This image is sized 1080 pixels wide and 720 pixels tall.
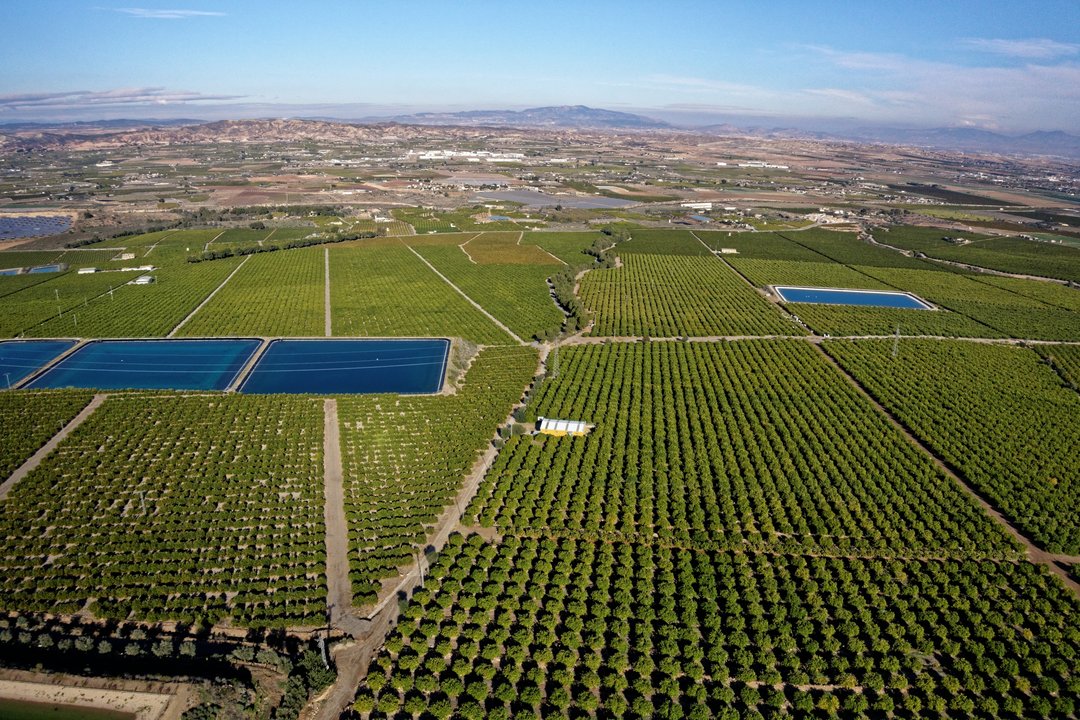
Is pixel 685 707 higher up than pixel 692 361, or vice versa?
pixel 692 361

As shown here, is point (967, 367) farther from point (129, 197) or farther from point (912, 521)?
point (129, 197)

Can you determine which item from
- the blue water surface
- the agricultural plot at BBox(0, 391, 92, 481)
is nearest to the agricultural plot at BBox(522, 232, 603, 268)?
the agricultural plot at BBox(0, 391, 92, 481)

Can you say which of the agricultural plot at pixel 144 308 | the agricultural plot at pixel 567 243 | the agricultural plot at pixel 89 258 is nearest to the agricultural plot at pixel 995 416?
the agricultural plot at pixel 567 243

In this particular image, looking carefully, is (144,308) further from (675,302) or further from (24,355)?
(675,302)

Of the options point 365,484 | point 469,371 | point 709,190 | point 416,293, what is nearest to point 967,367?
point 469,371

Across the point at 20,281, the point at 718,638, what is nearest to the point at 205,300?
the point at 20,281

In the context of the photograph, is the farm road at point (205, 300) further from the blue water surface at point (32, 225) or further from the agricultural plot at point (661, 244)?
the agricultural plot at point (661, 244)
